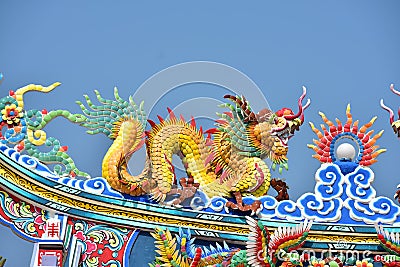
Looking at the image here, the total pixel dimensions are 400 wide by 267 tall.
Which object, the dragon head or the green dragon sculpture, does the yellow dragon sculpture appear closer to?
the dragon head

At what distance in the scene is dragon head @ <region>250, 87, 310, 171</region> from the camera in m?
13.1

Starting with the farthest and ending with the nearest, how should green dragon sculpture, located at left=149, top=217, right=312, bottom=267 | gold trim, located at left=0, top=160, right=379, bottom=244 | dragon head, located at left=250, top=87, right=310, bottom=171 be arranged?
dragon head, located at left=250, top=87, right=310, bottom=171, gold trim, located at left=0, top=160, right=379, bottom=244, green dragon sculpture, located at left=149, top=217, right=312, bottom=267

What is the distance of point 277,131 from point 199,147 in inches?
29.0

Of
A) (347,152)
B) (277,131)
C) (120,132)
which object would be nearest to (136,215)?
(120,132)

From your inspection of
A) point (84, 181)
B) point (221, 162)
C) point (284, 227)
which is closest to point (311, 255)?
point (284, 227)

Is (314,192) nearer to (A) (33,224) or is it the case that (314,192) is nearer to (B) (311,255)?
(B) (311,255)

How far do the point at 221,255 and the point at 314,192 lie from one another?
3.55 feet

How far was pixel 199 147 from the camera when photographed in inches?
518

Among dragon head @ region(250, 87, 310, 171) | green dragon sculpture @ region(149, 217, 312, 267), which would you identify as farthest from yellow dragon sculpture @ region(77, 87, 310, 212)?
green dragon sculpture @ region(149, 217, 312, 267)

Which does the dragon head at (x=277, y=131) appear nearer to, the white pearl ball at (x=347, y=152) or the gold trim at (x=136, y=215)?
the white pearl ball at (x=347, y=152)

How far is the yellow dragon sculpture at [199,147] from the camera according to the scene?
12852 millimetres

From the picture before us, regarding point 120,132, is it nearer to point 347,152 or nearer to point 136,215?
point 136,215

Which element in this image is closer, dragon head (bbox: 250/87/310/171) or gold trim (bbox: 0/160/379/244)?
gold trim (bbox: 0/160/379/244)

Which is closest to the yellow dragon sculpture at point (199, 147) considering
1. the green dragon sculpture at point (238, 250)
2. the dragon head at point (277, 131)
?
the dragon head at point (277, 131)
